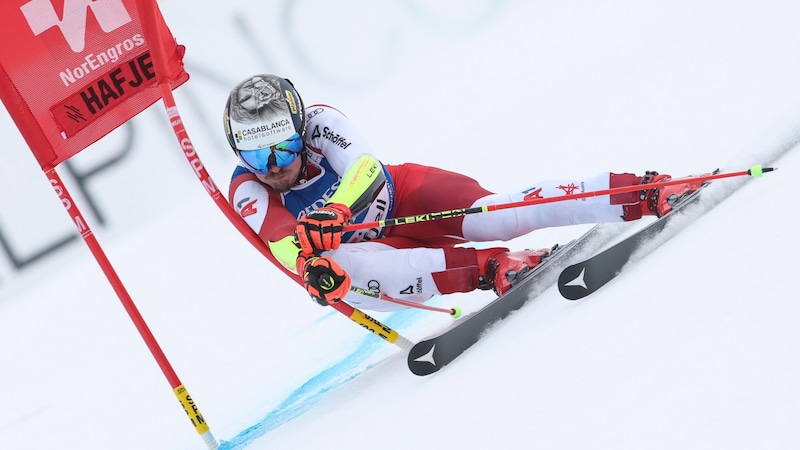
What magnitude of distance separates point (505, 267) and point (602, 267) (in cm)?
72

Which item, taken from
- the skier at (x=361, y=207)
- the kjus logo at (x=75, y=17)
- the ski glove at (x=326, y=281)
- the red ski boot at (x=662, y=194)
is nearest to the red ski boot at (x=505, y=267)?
the skier at (x=361, y=207)

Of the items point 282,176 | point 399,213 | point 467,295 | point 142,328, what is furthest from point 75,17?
point 467,295

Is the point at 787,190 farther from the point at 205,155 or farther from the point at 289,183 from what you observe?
the point at 205,155

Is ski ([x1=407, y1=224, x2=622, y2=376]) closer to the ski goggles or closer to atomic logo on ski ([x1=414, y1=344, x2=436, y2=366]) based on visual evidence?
atomic logo on ski ([x1=414, y1=344, x2=436, y2=366])

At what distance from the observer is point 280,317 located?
5121 mm

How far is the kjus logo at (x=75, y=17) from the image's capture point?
3.73 metres

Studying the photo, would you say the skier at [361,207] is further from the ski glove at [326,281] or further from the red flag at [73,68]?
the red flag at [73,68]

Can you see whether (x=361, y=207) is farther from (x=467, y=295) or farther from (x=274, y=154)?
(x=467, y=295)

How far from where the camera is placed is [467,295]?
4.62 meters

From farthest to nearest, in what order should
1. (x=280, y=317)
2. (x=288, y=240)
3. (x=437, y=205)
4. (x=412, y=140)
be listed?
(x=412, y=140)
(x=280, y=317)
(x=437, y=205)
(x=288, y=240)

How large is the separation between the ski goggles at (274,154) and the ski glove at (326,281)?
2.11ft

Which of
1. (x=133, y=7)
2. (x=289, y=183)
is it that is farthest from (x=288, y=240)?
(x=133, y=7)

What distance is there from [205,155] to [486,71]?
217 centimetres

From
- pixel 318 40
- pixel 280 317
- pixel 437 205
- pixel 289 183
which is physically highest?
pixel 318 40
